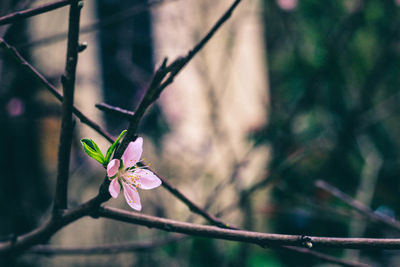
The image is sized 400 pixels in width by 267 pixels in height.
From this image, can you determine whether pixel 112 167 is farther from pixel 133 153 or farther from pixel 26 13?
pixel 26 13

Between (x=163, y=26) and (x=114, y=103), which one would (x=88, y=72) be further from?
(x=163, y=26)

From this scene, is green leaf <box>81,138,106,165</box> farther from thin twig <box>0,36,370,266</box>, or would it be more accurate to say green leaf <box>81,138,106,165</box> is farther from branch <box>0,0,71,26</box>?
branch <box>0,0,71,26</box>

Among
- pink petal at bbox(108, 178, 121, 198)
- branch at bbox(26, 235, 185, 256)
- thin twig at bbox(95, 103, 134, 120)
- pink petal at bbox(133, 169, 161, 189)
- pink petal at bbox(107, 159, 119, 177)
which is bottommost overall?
Result: branch at bbox(26, 235, 185, 256)

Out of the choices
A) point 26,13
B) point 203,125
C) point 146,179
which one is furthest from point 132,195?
point 203,125

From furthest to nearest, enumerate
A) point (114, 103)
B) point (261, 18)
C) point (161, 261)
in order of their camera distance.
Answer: point (261, 18), point (114, 103), point (161, 261)

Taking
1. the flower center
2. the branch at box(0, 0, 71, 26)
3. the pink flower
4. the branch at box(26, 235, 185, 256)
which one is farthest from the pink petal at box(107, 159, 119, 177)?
the branch at box(26, 235, 185, 256)

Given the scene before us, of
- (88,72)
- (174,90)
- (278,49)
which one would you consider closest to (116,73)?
(88,72)
